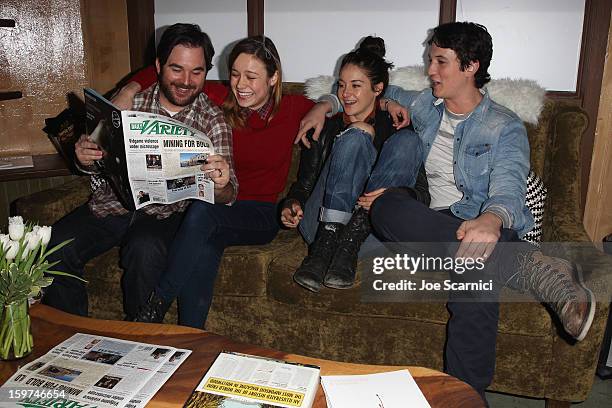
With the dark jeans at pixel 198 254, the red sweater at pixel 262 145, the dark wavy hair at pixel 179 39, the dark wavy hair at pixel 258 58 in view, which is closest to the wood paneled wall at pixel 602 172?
the red sweater at pixel 262 145

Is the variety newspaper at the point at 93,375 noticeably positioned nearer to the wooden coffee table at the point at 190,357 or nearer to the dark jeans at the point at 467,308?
the wooden coffee table at the point at 190,357

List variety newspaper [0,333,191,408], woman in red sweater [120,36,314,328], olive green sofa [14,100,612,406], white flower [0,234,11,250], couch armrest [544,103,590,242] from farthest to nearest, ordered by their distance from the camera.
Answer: couch armrest [544,103,590,242]
woman in red sweater [120,36,314,328]
olive green sofa [14,100,612,406]
white flower [0,234,11,250]
variety newspaper [0,333,191,408]

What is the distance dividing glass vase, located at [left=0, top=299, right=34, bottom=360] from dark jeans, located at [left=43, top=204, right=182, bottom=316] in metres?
0.59

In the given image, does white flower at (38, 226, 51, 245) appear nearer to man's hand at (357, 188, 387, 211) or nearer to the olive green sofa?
the olive green sofa

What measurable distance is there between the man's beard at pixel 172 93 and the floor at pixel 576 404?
1.43 meters

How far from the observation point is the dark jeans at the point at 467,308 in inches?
60.0

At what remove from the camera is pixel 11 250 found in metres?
1.19

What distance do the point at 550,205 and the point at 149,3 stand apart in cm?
214

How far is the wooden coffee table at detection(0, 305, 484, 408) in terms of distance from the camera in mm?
1104

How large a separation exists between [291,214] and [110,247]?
0.66 meters

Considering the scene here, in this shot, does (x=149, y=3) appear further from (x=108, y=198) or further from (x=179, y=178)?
(x=179, y=178)

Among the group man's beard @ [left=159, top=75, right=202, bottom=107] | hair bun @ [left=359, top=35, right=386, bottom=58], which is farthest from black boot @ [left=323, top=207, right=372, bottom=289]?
man's beard @ [left=159, top=75, right=202, bottom=107]

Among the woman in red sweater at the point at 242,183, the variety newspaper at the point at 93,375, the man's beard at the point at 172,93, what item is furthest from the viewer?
the man's beard at the point at 172,93

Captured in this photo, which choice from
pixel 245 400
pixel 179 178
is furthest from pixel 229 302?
pixel 245 400
